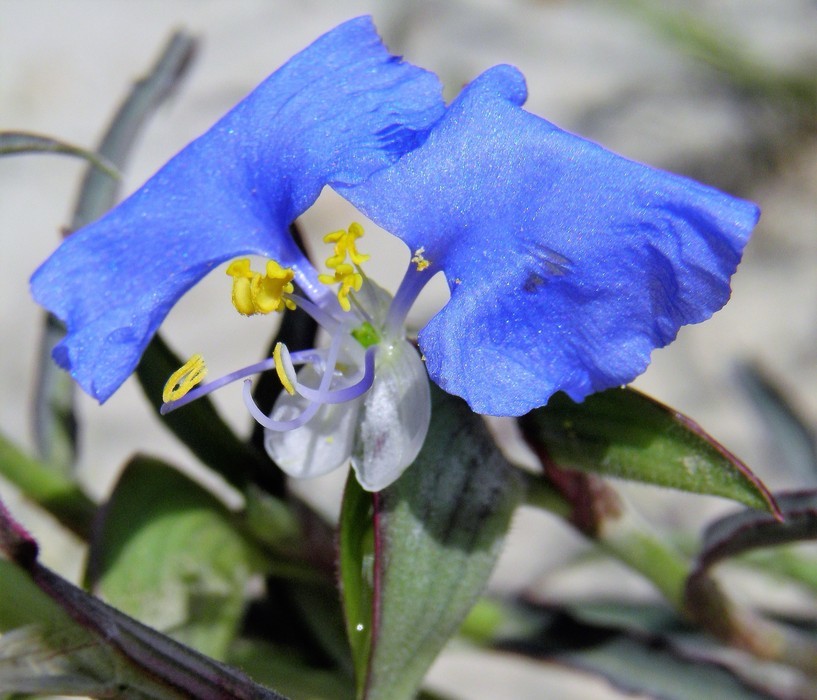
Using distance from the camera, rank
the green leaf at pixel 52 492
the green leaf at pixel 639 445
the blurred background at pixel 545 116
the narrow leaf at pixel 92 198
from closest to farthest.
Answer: the green leaf at pixel 639 445 < the green leaf at pixel 52 492 < the narrow leaf at pixel 92 198 < the blurred background at pixel 545 116

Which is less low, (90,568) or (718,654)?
(90,568)

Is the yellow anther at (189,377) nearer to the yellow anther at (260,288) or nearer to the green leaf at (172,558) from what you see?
the yellow anther at (260,288)

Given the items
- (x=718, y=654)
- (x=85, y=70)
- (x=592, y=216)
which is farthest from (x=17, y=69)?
(x=592, y=216)

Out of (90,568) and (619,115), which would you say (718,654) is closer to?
(90,568)

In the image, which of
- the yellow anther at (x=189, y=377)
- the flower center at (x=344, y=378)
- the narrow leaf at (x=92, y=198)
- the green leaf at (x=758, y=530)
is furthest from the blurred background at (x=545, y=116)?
the yellow anther at (x=189, y=377)

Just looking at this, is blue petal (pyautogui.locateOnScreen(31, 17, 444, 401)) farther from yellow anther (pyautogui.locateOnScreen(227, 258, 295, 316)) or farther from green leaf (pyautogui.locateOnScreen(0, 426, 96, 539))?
green leaf (pyautogui.locateOnScreen(0, 426, 96, 539))

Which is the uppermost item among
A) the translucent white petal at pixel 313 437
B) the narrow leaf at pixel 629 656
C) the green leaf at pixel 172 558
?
the translucent white petal at pixel 313 437
